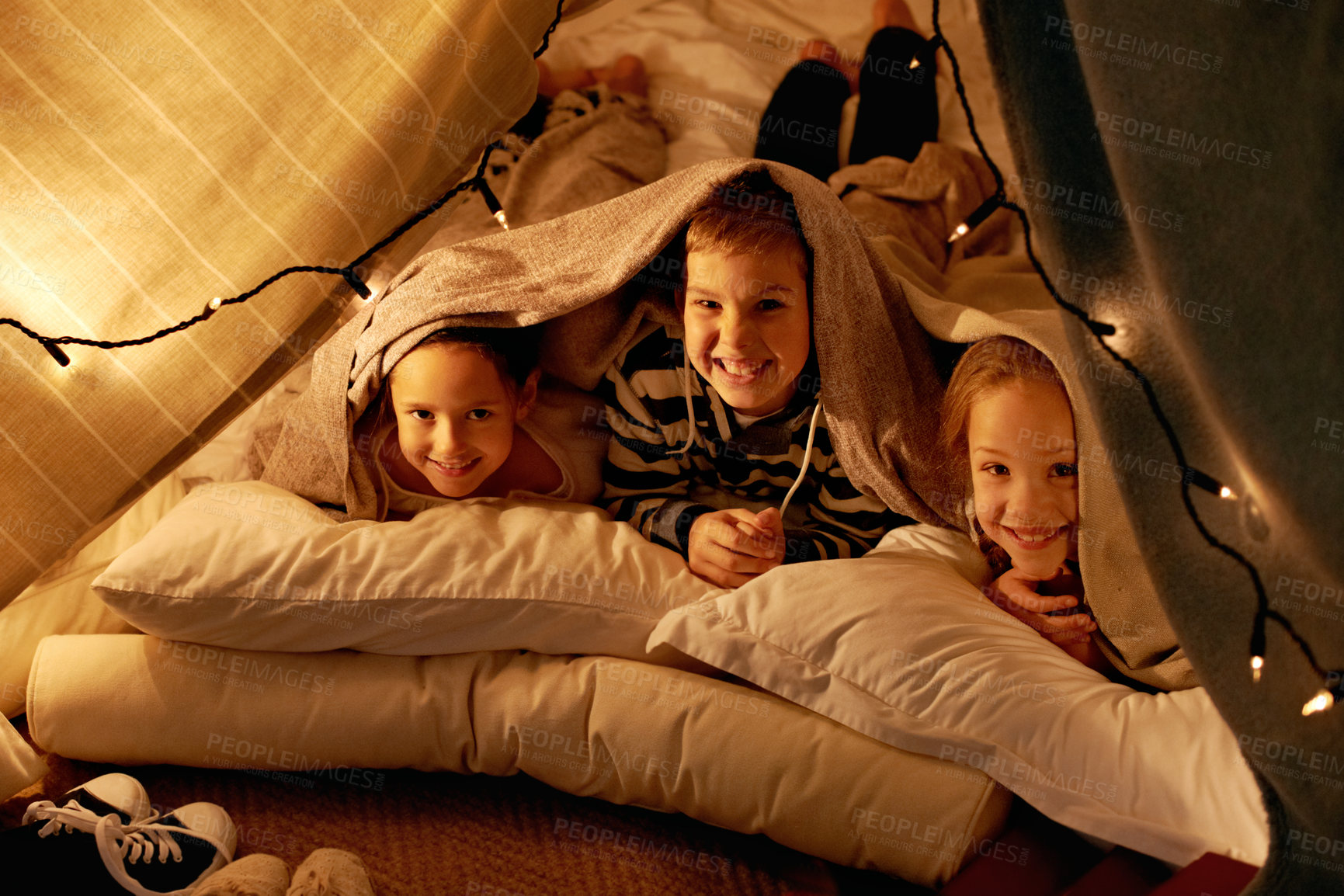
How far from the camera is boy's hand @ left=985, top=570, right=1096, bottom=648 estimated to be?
970 mm

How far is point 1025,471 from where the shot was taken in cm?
92

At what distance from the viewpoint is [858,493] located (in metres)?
1.12

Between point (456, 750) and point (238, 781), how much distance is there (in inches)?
10.1

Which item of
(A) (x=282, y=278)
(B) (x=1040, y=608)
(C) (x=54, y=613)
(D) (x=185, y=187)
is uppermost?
(D) (x=185, y=187)

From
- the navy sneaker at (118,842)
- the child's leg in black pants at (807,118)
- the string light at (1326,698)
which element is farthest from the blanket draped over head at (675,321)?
the child's leg in black pants at (807,118)

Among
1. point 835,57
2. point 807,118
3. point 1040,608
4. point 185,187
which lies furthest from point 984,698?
point 835,57

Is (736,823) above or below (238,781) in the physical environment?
below

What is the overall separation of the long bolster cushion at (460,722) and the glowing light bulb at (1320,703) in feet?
1.19

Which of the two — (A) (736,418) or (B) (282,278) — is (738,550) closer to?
(A) (736,418)

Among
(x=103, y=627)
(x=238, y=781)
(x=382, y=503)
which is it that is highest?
(x=103, y=627)

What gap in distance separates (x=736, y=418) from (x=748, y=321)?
0.17 metres

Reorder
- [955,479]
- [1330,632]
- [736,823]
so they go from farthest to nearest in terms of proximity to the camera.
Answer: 1. [955,479]
2. [736,823]
3. [1330,632]

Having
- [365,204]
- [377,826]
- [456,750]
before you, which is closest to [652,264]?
[365,204]

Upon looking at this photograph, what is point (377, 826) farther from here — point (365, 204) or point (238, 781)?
point (365, 204)
